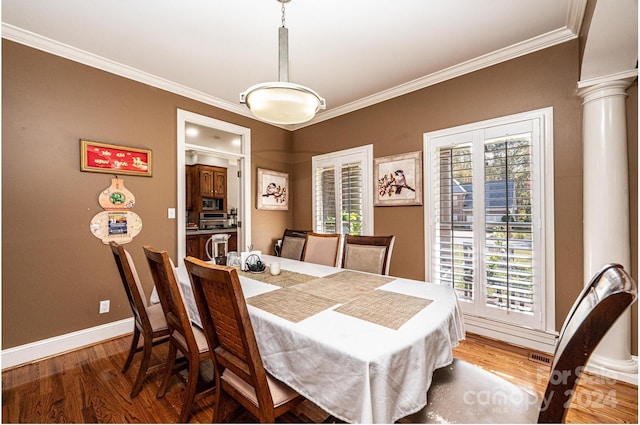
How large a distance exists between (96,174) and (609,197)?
4150 mm

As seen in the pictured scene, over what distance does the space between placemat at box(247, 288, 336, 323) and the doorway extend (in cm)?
202

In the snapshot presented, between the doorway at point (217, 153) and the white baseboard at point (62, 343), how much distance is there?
82cm

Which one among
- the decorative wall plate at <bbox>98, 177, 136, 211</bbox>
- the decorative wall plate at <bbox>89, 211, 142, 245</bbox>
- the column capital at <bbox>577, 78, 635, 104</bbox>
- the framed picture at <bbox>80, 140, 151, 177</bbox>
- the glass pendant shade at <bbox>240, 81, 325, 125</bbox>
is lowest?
the decorative wall plate at <bbox>89, 211, 142, 245</bbox>

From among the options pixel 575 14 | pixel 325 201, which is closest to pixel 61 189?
pixel 325 201

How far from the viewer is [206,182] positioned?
219 inches

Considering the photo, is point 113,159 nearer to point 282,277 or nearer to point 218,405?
point 282,277

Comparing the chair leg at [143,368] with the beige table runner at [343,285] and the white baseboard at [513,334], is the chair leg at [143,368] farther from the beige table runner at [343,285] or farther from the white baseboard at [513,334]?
the white baseboard at [513,334]

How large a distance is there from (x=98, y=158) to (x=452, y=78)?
355 centimetres

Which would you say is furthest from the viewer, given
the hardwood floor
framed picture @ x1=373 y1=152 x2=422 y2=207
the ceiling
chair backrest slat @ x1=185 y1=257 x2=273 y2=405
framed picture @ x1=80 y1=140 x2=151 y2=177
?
framed picture @ x1=373 y1=152 x2=422 y2=207

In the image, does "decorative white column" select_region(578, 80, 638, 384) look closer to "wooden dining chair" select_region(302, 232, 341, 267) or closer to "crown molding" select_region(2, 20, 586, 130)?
"crown molding" select_region(2, 20, 586, 130)

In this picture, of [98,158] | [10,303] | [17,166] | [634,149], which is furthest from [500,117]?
[10,303]

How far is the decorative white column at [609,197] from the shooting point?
1.87 metres

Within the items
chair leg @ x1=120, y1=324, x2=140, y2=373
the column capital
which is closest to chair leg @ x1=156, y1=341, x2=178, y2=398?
chair leg @ x1=120, y1=324, x2=140, y2=373

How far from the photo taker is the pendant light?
5.32 feet
